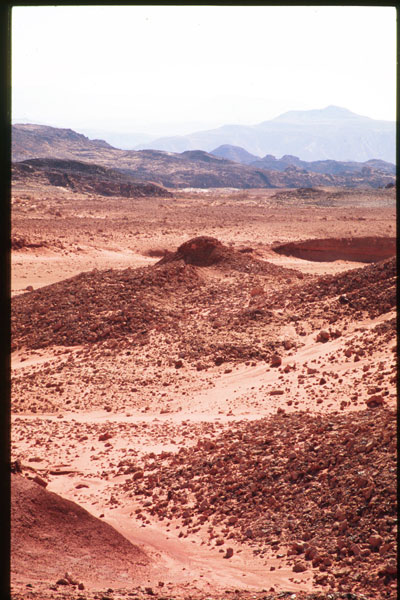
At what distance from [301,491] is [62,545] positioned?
2279 millimetres

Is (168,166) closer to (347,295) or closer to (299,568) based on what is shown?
(347,295)

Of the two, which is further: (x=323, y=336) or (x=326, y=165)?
(x=326, y=165)

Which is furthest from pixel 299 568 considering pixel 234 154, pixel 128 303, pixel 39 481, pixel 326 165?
pixel 234 154

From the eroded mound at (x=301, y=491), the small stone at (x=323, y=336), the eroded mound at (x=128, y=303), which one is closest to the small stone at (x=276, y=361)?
the small stone at (x=323, y=336)

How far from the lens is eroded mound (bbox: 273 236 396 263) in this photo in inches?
1012

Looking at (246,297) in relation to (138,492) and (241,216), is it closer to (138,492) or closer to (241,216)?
(138,492)

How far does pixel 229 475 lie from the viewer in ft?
22.1

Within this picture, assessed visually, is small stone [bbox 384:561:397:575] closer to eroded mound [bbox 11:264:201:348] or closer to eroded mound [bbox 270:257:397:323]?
eroded mound [bbox 270:257:397:323]

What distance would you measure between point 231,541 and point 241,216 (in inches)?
1513

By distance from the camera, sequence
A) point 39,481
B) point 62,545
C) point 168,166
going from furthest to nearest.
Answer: point 168,166 < point 39,481 < point 62,545

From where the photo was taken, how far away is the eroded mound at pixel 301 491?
4824mm

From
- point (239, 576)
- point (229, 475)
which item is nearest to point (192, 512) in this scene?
point (229, 475)

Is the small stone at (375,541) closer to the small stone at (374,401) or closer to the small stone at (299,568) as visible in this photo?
the small stone at (299,568)

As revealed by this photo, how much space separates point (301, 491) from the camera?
5.96 metres
